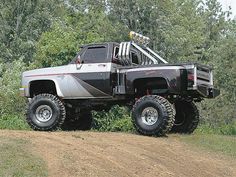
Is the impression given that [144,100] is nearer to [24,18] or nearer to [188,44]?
[188,44]

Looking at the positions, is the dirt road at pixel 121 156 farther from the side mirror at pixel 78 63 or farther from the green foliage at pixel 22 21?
the green foliage at pixel 22 21

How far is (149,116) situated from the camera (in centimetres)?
1279

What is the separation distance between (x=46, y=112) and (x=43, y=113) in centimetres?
9

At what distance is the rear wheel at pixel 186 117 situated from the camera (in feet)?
47.8

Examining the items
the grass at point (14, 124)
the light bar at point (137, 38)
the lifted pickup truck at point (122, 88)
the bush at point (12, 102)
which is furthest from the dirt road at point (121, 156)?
the bush at point (12, 102)

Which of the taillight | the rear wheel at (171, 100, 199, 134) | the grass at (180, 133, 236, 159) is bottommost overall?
the grass at (180, 133, 236, 159)

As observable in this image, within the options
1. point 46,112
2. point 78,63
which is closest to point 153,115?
point 78,63

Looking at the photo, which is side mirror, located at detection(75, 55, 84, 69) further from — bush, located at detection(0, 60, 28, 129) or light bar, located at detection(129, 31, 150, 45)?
bush, located at detection(0, 60, 28, 129)

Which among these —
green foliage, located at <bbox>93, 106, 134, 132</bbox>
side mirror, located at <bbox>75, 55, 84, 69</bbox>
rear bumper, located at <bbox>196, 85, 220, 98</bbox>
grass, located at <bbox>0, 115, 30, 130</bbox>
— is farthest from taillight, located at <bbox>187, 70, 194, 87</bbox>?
grass, located at <bbox>0, 115, 30, 130</bbox>

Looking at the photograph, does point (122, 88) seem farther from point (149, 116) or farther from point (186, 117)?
point (186, 117)

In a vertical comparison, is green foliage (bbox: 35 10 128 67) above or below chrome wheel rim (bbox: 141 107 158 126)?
above

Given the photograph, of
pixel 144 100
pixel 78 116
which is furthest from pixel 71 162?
pixel 78 116

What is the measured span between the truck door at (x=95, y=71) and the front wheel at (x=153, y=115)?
1.06m

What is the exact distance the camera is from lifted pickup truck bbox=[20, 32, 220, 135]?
41.4 ft
